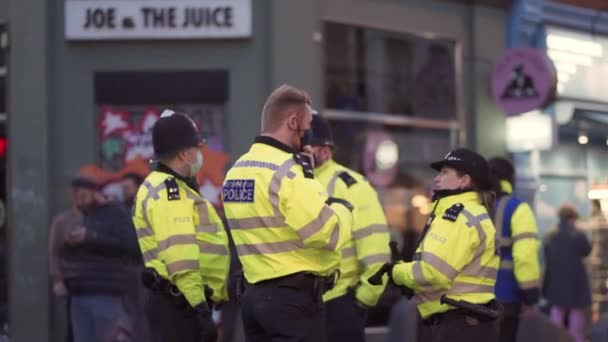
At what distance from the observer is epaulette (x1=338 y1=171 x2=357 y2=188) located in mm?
7469

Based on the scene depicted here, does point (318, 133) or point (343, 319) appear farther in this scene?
point (318, 133)

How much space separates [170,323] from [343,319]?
1395 mm

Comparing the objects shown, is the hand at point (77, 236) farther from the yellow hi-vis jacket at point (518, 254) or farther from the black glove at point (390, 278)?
the black glove at point (390, 278)

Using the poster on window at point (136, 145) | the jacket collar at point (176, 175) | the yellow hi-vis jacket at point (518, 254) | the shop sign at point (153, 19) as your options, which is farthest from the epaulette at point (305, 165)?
the shop sign at point (153, 19)

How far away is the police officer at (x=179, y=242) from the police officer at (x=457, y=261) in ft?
3.74

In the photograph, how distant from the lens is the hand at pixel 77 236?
31.2ft

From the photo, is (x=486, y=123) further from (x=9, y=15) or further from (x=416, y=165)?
(x=9, y=15)

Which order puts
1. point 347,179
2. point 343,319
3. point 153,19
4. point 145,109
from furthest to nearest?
point 145,109
point 153,19
point 347,179
point 343,319

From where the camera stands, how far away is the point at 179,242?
6.39 m

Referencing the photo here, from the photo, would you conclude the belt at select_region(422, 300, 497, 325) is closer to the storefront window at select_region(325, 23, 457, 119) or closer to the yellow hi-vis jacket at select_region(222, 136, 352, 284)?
the yellow hi-vis jacket at select_region(222, 136, 352, 284)

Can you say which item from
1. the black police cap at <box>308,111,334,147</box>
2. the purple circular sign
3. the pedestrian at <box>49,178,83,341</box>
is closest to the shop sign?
the pedestrian at <box>49,178,83,341</box>

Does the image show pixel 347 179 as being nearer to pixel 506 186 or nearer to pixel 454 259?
pixel 454 259

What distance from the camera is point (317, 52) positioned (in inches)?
482

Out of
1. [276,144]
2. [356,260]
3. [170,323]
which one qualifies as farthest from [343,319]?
[276,144]
